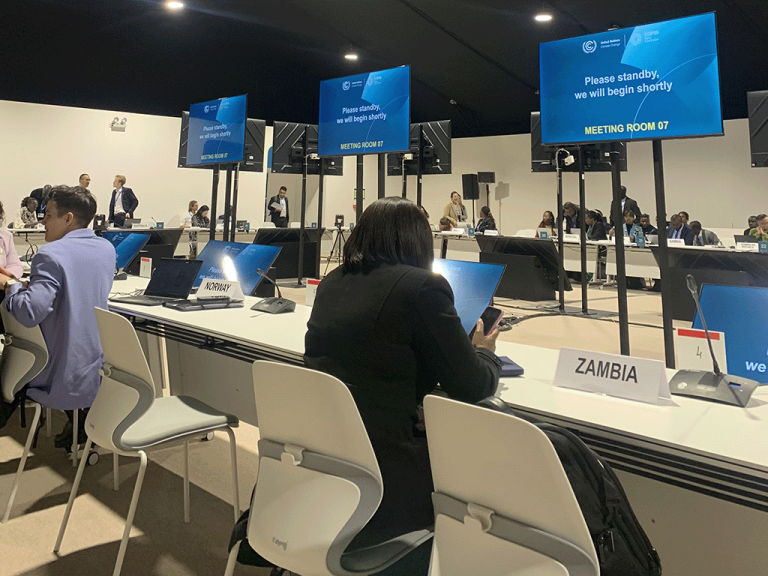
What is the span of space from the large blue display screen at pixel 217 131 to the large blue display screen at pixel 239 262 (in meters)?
1.03

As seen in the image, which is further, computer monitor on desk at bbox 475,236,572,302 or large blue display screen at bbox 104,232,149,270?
computer monitor on desk at bbox 475,236,572,302

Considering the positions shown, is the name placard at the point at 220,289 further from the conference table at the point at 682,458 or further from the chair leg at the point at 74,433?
the conference table at the point at 682,458

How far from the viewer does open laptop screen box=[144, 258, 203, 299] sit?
9.53 feet

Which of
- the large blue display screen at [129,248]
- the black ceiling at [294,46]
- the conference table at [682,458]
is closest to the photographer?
the conference table at [682,458]

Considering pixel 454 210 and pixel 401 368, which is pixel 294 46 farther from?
pixel 401 368

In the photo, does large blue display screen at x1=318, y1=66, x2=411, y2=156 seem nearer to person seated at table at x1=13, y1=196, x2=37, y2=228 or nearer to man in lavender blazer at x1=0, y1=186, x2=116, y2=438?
man in lavender blazer at x1=0, y1=186, x2=116, y2=438

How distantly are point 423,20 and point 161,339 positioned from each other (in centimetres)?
Answer: 822

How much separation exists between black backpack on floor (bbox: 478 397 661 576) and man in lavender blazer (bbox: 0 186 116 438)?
6.40 ft

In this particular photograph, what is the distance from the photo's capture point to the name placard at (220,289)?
2.80 m

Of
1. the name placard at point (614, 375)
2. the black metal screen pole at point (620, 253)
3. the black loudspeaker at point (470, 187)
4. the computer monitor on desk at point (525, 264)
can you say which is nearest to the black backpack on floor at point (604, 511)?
the name placard at point (614, 375)

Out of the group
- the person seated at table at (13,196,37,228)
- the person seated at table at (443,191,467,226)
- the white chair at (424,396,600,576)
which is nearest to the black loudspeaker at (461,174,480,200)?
the person seated at table at (443,191,467,226)

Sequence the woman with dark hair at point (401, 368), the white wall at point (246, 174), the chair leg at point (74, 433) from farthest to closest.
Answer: the white wall at point (246, 174)
the chair leg at point (74, 433)
the woman with dark hair at point (401, 368)

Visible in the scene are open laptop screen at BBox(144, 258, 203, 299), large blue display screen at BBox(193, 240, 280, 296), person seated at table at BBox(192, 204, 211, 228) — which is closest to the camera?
open laptop screen at BBox(144, 258, 203, 299)

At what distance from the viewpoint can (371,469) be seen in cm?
121
